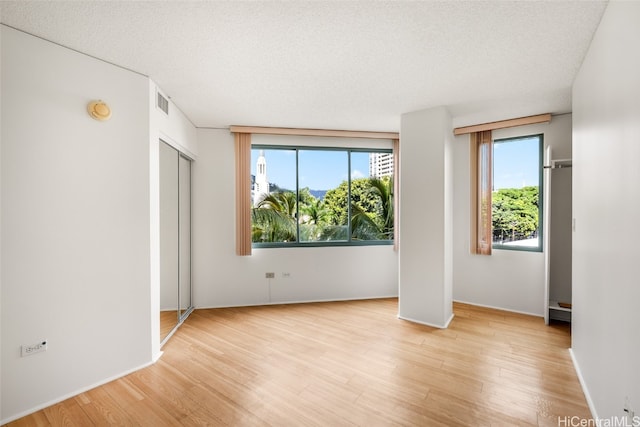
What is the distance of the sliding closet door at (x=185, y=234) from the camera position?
3.54 m

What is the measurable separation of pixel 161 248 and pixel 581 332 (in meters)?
3.96

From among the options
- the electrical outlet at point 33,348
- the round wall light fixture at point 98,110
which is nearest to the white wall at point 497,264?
the round wall light fixture at point 98,110

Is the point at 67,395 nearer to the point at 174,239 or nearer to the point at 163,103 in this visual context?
the point at 174,239

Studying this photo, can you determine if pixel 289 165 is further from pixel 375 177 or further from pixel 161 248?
pixel 161 248

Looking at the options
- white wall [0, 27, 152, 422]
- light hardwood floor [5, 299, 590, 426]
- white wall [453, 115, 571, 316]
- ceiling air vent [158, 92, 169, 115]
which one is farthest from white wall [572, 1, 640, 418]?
ceiling air vent [158, 92, 169, 115]

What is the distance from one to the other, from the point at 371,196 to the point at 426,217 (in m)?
1.30

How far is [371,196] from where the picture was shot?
15.1ft

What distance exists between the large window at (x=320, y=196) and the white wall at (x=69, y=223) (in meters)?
1.93

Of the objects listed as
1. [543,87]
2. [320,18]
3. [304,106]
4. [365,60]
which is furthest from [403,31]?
[543,87]

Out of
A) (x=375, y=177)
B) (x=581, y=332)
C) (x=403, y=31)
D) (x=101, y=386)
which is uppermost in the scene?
(x=403, y=31)

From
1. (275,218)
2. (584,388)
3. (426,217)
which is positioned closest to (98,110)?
(275,218)

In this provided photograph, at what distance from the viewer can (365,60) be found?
→ 2264mm

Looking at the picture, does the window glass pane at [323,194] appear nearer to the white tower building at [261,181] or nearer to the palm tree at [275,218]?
the palm tree at [275,218]

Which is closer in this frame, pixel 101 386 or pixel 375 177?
pixel 101 386
